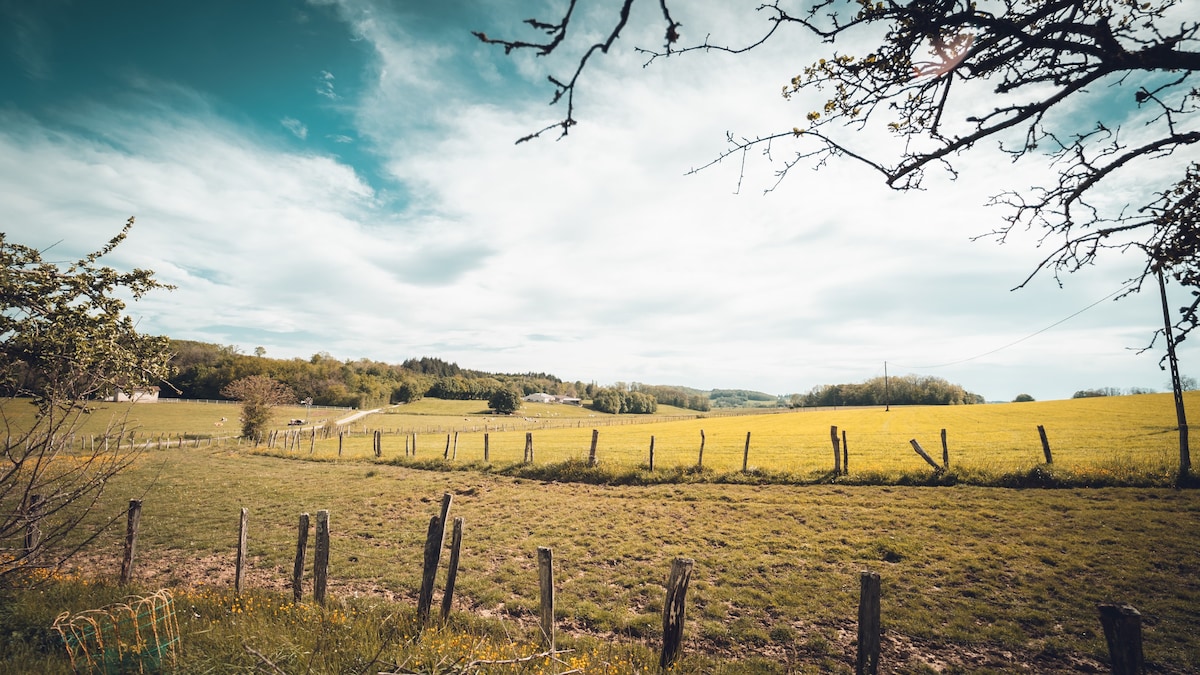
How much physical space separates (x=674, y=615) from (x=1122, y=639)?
12.2 ft

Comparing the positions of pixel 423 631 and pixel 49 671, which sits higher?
pixel 49 671

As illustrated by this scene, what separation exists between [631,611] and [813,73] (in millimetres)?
8982

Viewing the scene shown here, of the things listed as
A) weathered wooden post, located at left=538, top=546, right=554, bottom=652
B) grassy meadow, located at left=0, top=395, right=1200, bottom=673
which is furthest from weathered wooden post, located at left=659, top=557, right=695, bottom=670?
weathered wooden post, located at left=538, top=546, right=554, bottom=652

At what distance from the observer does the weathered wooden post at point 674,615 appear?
5156 mm

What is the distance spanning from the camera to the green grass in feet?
24.4

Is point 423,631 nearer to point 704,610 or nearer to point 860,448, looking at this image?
point 704,610

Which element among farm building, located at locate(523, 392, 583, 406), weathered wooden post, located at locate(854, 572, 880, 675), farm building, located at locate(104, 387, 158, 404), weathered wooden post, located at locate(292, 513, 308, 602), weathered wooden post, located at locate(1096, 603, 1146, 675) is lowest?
farm building, located at locate(523, 392, 583, 406)

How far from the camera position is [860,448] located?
30.8 meters

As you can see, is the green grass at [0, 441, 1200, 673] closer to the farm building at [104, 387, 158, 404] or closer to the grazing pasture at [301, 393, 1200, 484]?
the grazing pasture at [301, 393, 1200, 484]

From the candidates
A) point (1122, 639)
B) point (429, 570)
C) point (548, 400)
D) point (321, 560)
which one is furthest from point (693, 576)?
point (548, 400)

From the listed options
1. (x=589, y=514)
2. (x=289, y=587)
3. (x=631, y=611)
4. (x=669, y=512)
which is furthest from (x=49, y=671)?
(x=669, y=512)

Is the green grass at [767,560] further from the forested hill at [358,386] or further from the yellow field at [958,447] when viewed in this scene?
the forested hill at [358,386]

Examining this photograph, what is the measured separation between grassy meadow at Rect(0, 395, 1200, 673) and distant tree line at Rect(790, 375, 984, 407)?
106 metres

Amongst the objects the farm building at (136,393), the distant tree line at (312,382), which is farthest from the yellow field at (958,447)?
the distant tree line at (312,382)
